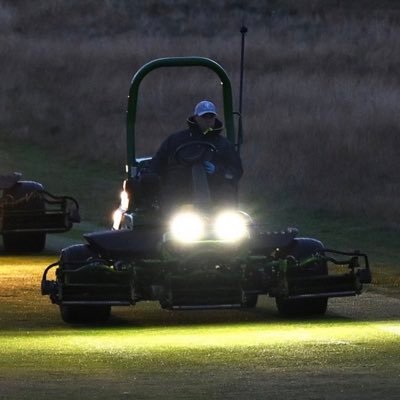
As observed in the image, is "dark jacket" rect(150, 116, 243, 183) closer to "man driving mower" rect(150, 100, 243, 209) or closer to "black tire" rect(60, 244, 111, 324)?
"man driving mower" rect(150, 100, 243, 209)

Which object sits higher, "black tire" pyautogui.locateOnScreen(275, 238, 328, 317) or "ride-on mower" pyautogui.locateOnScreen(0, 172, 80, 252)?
"ride-on mower" pyautogui.locateOnScreen(0, 172, 80, 252)

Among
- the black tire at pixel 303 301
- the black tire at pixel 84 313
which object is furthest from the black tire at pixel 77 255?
the black tire at pixel 303 301

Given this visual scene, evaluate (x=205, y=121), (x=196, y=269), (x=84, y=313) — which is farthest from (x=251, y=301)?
(x=205, y=121)

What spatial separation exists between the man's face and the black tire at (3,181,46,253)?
6226mm

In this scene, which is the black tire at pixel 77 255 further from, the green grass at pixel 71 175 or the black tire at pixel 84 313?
the green grass at pixel 71 175

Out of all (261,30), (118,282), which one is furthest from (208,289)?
(261,30)

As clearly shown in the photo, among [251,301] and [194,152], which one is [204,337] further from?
[194,152]

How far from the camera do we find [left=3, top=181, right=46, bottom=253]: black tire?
23.8 meters

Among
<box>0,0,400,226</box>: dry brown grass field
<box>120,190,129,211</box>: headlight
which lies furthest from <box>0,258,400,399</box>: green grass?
<box>0,0,400,226</box>: dry brown grass field

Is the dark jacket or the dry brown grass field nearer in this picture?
the dark jacket

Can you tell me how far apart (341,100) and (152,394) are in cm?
3207

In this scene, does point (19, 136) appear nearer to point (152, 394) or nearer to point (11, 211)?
point (11, 211)

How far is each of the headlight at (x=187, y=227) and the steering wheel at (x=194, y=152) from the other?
89 centimetres

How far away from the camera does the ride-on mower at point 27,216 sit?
77.2 feet
